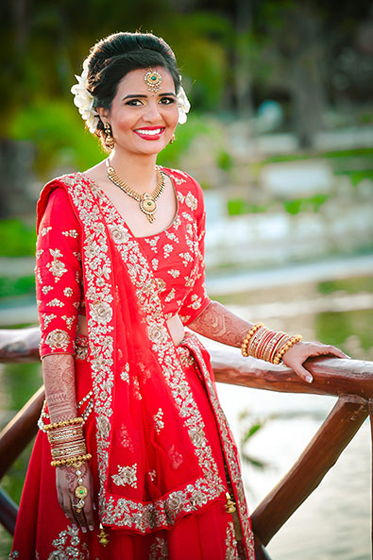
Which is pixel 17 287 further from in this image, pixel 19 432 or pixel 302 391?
pixel 302 391

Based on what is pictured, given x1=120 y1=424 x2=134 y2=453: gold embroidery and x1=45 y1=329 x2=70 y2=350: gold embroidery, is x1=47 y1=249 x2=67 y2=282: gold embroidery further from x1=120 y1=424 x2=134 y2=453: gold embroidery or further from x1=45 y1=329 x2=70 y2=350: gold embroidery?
x1=120 y1=424 x2=134 y2=453: gold embroidery

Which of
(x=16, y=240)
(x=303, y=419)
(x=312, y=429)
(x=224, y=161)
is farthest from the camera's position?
(x=224, y=161)

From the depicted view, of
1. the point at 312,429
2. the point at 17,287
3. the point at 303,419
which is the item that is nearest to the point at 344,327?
the point at 303,419

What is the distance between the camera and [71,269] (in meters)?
1.51

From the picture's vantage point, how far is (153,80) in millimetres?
1550

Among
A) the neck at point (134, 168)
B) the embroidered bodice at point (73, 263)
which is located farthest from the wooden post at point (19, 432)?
the neck at point (134, 168)

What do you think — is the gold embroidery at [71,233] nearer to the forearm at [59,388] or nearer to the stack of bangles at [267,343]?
the forearm at [59,388]

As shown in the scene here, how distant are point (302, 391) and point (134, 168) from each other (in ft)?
1.94

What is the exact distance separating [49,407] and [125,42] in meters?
0.71

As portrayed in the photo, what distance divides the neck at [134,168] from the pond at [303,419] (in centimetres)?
150

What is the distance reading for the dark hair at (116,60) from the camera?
60.8 inches

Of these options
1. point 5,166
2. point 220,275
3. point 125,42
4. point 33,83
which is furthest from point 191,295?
point 5,166

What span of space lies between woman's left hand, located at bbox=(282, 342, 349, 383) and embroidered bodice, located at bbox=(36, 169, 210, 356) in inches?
10.1

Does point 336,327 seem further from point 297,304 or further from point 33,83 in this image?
point 33,83
